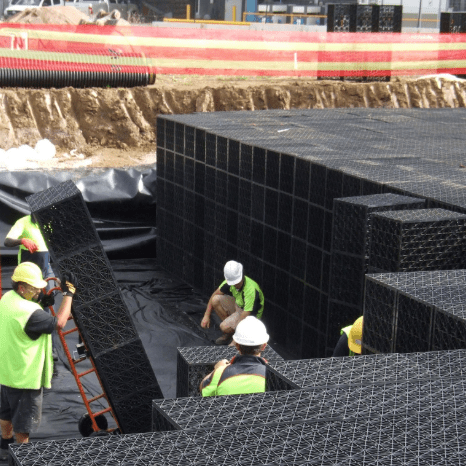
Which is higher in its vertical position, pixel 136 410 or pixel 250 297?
pixel 250 297

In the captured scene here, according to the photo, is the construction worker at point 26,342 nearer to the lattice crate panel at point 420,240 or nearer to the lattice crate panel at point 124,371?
the lattice crate panel at point 124,371

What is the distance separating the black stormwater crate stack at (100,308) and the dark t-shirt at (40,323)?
66 cm

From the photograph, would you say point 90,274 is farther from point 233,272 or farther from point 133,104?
point 133,104

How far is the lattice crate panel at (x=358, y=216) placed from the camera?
7273mm

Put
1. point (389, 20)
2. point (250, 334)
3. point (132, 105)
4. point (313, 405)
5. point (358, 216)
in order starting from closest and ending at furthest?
point (313, 405), point (250, 334), point (358, 216), point (132, 105), point (389, 20)

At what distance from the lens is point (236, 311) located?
9727 millimetres

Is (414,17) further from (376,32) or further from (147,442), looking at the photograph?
(147,442)

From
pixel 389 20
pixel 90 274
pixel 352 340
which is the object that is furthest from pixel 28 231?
pixel 389 20

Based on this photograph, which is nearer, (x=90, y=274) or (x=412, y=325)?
(x=412, y=325)

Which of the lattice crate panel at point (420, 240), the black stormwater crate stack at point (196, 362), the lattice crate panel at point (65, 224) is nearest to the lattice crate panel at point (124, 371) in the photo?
the black stormwater crate stack at point (196, 362)

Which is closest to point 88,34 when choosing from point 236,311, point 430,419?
point 236,311

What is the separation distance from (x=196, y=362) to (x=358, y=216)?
1926mm

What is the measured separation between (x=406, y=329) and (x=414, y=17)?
37560 mm

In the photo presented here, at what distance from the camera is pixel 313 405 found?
13.3ft
